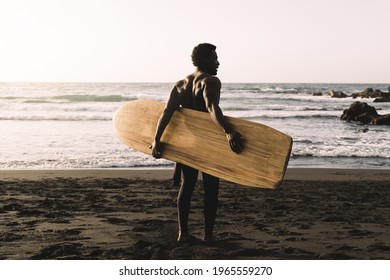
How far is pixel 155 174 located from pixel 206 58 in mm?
4528

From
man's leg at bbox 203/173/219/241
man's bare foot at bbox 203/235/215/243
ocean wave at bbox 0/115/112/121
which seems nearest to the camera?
man's leg at bbox 203/173/219/241

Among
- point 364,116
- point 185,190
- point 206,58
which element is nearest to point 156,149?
point 185,190

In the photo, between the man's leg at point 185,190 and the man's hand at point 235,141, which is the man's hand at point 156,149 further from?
the man's hand at point 235,141

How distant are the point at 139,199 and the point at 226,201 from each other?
1.05 m

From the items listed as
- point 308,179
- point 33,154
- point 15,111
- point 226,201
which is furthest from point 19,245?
point 15,111

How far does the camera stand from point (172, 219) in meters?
4.80

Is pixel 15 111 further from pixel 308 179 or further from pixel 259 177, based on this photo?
pixel 259 177

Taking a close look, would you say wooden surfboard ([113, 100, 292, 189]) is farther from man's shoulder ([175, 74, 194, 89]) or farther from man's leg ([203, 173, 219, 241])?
man's shoulder ([175, 74, 194, 89])

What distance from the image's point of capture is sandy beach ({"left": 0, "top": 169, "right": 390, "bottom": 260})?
372 cm

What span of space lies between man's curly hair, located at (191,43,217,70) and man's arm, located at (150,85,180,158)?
0.26 metres

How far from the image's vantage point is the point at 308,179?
761cm

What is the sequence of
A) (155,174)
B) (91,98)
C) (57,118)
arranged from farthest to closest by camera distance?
(91,98) → (57,118) → (155,174)

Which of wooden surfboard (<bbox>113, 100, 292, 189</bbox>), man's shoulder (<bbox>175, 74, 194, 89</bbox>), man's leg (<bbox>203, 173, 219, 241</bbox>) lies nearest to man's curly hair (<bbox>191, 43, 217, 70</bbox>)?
man's shoulder (<bbox>175, 74, 194, 89</bbox>)

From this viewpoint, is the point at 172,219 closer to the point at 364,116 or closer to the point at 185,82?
the point at 185,82
